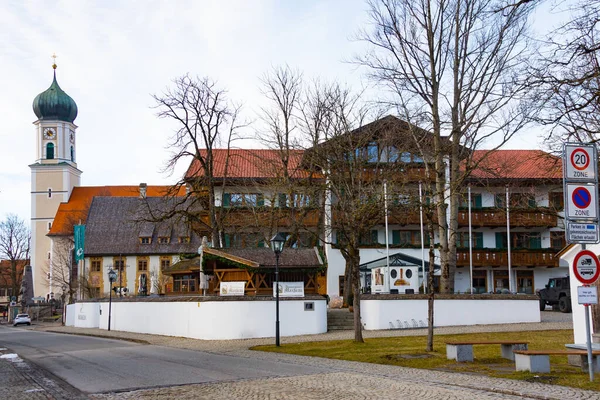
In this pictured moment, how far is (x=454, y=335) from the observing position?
2659 centimetres

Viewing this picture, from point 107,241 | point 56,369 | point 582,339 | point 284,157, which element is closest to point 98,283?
point 107,241

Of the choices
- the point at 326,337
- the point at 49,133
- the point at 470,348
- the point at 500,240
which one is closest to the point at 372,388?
the point at 470,348

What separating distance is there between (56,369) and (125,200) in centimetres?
Result: 7131

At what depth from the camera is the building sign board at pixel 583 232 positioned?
41.4 ft

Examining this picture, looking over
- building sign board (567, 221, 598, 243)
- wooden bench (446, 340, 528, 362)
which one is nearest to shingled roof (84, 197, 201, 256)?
wooden bench (446, 340, 528, 362)

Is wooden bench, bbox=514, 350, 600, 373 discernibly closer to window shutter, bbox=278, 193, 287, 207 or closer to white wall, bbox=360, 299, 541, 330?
white wall, bbox=360, 299, 541, 330

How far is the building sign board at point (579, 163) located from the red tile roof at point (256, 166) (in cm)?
2477

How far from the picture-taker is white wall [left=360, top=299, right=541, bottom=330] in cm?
3155

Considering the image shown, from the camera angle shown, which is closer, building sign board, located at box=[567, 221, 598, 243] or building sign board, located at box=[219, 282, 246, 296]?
building sign board, located at box=[567, 221, 598, 243]

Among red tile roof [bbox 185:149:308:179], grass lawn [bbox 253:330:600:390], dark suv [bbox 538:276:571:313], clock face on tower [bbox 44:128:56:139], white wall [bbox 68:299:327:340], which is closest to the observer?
grass lawn [bbox 253:330:600:390]

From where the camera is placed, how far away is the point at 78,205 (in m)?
106

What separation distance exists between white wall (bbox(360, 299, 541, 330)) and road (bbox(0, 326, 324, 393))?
381 inches

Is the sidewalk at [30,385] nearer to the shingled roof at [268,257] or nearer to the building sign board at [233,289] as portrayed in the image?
the building sign board at [233,289]

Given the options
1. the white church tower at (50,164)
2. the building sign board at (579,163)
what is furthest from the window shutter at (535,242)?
the white church tower at (50,164)
